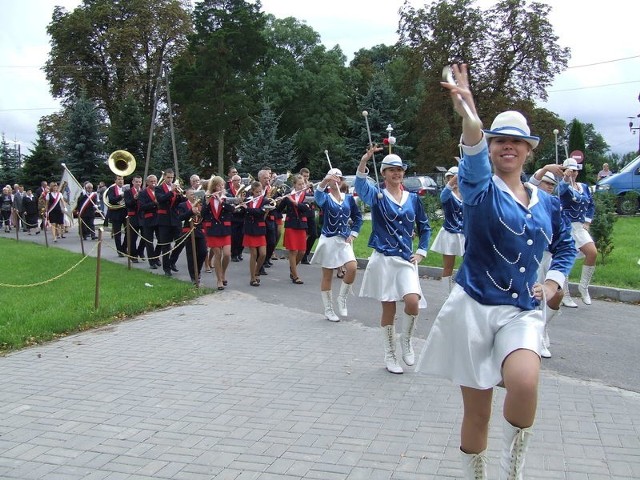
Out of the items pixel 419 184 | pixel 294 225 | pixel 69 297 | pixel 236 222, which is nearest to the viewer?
pixel 69 297

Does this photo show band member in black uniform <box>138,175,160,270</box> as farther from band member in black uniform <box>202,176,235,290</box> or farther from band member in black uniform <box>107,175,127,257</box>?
band member in black uniform <box>202,176,235,290</box>

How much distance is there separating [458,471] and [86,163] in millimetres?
38286

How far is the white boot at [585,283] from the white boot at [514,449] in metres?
7.27

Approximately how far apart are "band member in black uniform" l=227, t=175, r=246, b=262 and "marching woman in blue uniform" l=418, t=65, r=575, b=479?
32.8 ft

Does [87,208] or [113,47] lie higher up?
[113,47]

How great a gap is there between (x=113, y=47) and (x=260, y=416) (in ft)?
150

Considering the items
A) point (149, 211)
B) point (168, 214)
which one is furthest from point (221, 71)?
point (168, 214)

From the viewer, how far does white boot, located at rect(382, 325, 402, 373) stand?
20.9 feet

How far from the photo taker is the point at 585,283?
995cm

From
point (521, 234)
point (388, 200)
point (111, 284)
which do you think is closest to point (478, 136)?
point (521, 234)

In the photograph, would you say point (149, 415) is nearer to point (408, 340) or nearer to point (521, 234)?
point (408, 340)

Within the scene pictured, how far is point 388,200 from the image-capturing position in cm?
646

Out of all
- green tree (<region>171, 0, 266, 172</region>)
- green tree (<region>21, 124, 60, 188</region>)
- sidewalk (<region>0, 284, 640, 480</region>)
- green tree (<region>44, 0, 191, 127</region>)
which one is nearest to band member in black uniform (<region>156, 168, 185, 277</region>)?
sidewalk (<region>0, 284, 640, 480</region>)

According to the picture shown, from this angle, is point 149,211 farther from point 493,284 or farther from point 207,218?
point 493,284
